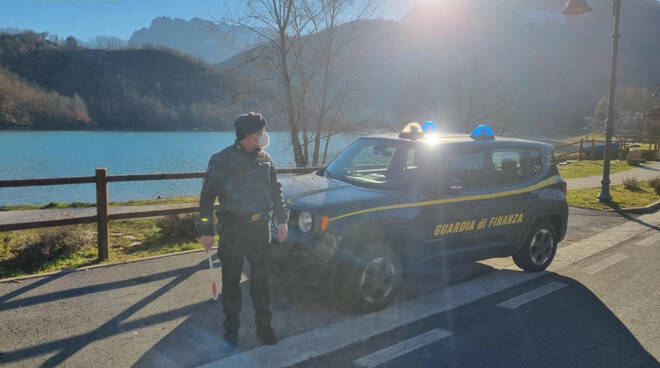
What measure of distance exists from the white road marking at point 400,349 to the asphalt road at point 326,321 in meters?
0.04

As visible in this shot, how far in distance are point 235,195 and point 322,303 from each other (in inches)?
72.2

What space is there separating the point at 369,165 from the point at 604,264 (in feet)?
13.0

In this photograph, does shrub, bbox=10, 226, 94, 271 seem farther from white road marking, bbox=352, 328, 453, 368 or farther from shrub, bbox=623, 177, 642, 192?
shrub, bbox=623, 177, 642, 192

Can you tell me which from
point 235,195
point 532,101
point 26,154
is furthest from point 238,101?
point 532,101

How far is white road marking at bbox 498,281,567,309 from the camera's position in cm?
498

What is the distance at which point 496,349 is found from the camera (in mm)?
3893

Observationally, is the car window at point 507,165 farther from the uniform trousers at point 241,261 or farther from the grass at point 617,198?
the grass at point 617,198

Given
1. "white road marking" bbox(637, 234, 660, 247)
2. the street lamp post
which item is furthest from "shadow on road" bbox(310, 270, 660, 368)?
the street lamp post

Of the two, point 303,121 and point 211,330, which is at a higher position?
point 303,121

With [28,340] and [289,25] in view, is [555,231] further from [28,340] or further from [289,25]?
[289,25]

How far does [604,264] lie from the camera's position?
21.8ft

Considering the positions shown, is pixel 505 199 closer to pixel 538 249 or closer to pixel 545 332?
pixel 538 249

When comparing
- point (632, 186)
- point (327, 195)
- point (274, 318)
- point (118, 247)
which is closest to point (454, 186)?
point (327, 195)

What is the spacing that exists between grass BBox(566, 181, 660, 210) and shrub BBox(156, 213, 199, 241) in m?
9.64
